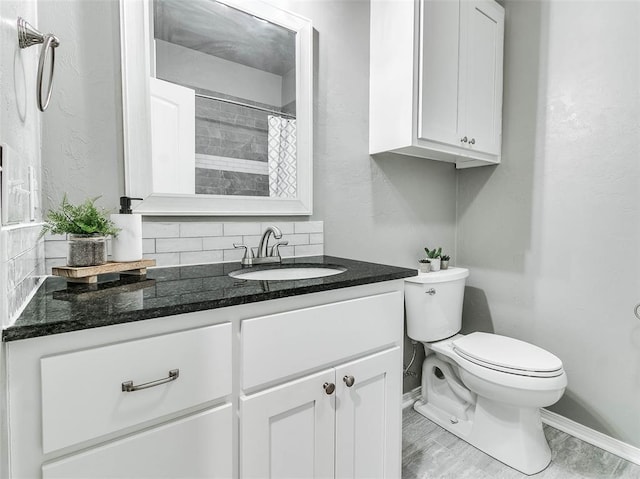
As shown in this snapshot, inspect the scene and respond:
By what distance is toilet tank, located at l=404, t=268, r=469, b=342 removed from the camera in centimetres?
175

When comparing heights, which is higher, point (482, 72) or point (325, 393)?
point (482, 72)

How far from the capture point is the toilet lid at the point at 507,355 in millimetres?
1424

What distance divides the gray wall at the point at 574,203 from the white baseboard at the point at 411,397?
1.91 ft

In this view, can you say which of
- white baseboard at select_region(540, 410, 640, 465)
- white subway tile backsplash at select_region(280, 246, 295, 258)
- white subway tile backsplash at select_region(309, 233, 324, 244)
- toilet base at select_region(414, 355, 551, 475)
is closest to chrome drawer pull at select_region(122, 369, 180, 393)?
white subway tile backsplash at select_region(280, 246, 295, 258)

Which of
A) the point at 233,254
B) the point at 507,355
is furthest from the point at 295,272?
the point at 507,355

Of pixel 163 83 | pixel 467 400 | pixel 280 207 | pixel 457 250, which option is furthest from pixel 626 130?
pixel 163 83

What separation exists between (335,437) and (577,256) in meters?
1.50

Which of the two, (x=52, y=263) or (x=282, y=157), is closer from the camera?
(x=52, y=263)

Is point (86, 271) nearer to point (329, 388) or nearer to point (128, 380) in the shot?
point (128, 380)

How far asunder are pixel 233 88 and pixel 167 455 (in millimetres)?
1223

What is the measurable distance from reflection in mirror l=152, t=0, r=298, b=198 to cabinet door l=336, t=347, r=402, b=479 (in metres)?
0.78

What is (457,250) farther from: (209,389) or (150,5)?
(150,5)

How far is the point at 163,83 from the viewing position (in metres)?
1.19

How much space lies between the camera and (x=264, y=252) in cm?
139
